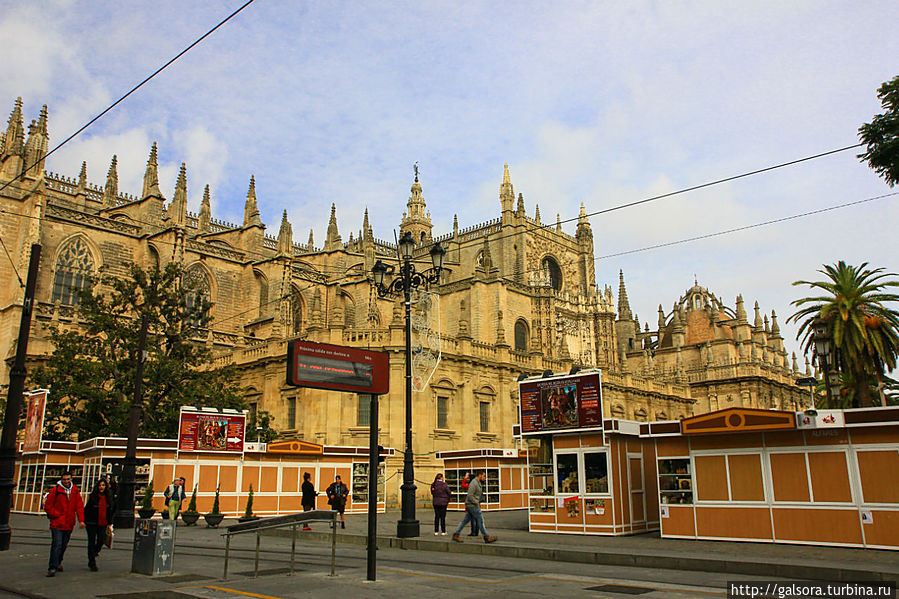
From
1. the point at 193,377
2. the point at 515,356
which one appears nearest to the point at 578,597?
the point at 193,377

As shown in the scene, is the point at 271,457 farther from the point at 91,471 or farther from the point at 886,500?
the point at 886,500

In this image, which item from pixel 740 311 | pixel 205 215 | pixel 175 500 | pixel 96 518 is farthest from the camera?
pixel 740 311

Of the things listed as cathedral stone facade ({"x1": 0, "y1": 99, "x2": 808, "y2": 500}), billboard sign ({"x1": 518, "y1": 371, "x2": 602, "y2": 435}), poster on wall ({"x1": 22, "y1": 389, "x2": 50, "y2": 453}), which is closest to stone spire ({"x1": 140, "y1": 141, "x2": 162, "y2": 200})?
cathedral stone facade ({"x1": 0, "y1": 99, "x2": 808, "y2": 500})

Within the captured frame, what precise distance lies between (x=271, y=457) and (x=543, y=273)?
41447 mm

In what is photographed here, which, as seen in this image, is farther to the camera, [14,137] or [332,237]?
[332,237]

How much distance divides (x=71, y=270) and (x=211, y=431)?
67.8ft

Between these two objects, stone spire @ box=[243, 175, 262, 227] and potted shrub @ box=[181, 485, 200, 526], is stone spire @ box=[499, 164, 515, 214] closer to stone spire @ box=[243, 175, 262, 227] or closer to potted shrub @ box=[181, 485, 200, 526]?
stone spire @ box=[243, 175, 262, 227]

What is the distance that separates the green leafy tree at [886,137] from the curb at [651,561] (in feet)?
23.5

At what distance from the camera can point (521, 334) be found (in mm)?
46062

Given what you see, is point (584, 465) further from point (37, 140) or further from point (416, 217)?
point (416, 217)

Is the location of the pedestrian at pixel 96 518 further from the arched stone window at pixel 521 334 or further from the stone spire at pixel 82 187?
the stone spire at pixel 82 187

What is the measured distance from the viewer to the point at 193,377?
27.9 meters

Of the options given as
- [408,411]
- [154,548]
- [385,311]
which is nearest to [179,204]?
[385,311]

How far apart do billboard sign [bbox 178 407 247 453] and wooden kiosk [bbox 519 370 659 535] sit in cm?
1075
